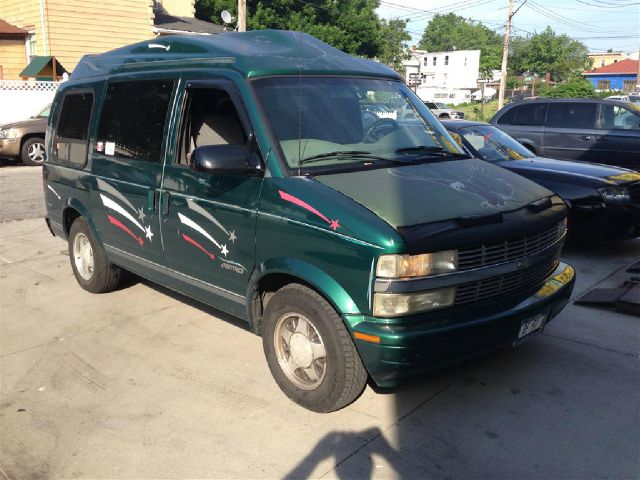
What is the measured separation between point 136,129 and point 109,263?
1473 mm

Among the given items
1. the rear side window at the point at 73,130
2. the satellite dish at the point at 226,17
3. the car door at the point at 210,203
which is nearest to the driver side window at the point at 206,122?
the car door at the point at 210,203

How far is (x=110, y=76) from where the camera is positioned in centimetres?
522

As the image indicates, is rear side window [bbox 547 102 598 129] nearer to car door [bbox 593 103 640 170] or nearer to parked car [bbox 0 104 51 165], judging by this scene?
car door [bbox 593 103 640 170]

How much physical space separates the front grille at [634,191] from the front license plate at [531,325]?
3764 millimetres

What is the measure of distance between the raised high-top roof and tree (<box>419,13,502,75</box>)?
113m

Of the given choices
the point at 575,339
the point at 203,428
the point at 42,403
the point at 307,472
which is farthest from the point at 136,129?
the point at 575,339

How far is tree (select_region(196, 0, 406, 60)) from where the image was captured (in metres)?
32.4

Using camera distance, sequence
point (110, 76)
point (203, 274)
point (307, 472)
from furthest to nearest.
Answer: point (110, 76), point (203, 274), point (307, 472)

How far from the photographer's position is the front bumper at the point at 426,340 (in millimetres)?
3121

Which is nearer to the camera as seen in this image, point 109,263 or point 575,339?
point 575,339

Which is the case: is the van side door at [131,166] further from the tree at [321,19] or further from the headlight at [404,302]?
the tree at [321,19]

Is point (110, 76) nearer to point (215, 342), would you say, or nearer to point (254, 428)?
point (215, 342)

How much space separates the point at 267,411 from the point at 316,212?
1303mm

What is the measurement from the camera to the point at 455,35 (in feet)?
378
